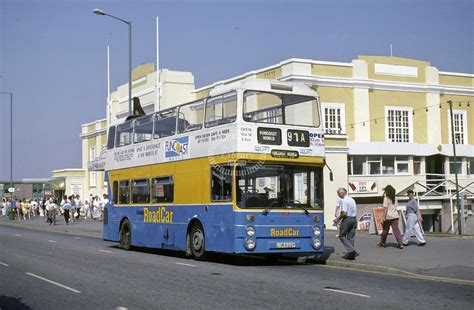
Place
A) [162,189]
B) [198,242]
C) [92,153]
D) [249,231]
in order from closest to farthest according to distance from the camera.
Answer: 1. [249,231]
2. [198,242]
3. [162,189]
4. [92,153]

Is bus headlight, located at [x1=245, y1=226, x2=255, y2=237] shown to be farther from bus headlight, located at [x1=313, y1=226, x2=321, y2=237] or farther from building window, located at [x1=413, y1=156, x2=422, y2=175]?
building window, located at [x1=413, y1=156, x2=422, y2=175]

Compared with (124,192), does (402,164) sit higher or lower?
higher

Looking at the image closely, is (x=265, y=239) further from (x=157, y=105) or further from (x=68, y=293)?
(x=157, y=105)

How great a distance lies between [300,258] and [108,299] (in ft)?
27.5

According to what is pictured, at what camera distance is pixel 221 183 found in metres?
16.4

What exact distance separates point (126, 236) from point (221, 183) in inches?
264

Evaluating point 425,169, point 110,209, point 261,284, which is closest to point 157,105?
point 425,169

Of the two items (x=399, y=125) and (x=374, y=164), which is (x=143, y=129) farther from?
(x=399, y=125)

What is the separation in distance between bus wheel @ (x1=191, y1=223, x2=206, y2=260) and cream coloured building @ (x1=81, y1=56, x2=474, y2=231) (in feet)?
76.3

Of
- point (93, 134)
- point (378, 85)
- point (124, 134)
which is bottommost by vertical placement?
point (124, 134)

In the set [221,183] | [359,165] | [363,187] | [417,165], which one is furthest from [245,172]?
[417,165]

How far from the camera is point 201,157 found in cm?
1731

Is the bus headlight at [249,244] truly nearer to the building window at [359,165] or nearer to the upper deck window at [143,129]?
the upper deck window at [143,129]

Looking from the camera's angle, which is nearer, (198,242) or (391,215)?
(198,242)
